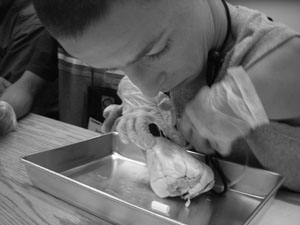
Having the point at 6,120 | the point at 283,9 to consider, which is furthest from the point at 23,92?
the point at 283,9

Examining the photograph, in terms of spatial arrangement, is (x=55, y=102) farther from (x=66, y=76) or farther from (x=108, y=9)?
(x=108, y=9)

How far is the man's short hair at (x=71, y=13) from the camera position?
36 cm

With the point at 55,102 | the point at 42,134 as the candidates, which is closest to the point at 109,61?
the point at 42,134

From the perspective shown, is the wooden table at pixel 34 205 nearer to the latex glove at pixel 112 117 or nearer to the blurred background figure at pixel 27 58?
the latex glove at pixel 112 117

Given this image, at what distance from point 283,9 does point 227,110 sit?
770 millimetres

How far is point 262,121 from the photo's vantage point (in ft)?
1.41

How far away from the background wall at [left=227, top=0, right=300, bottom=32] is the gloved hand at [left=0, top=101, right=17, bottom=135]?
857 millimetres

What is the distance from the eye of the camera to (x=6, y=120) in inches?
31.4

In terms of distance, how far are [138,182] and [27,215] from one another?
0.19 metres

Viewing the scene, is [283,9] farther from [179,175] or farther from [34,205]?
[34,205]

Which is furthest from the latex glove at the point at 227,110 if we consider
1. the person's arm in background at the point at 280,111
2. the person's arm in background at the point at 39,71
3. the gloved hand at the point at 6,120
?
the person's arm in background at the point at 39,71

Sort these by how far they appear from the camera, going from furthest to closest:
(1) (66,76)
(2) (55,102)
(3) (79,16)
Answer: (2) (55,102) → (1) (66,76) → (3) (79,16)

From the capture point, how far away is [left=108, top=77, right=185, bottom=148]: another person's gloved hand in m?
0.60

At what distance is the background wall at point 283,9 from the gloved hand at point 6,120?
2.81ft
